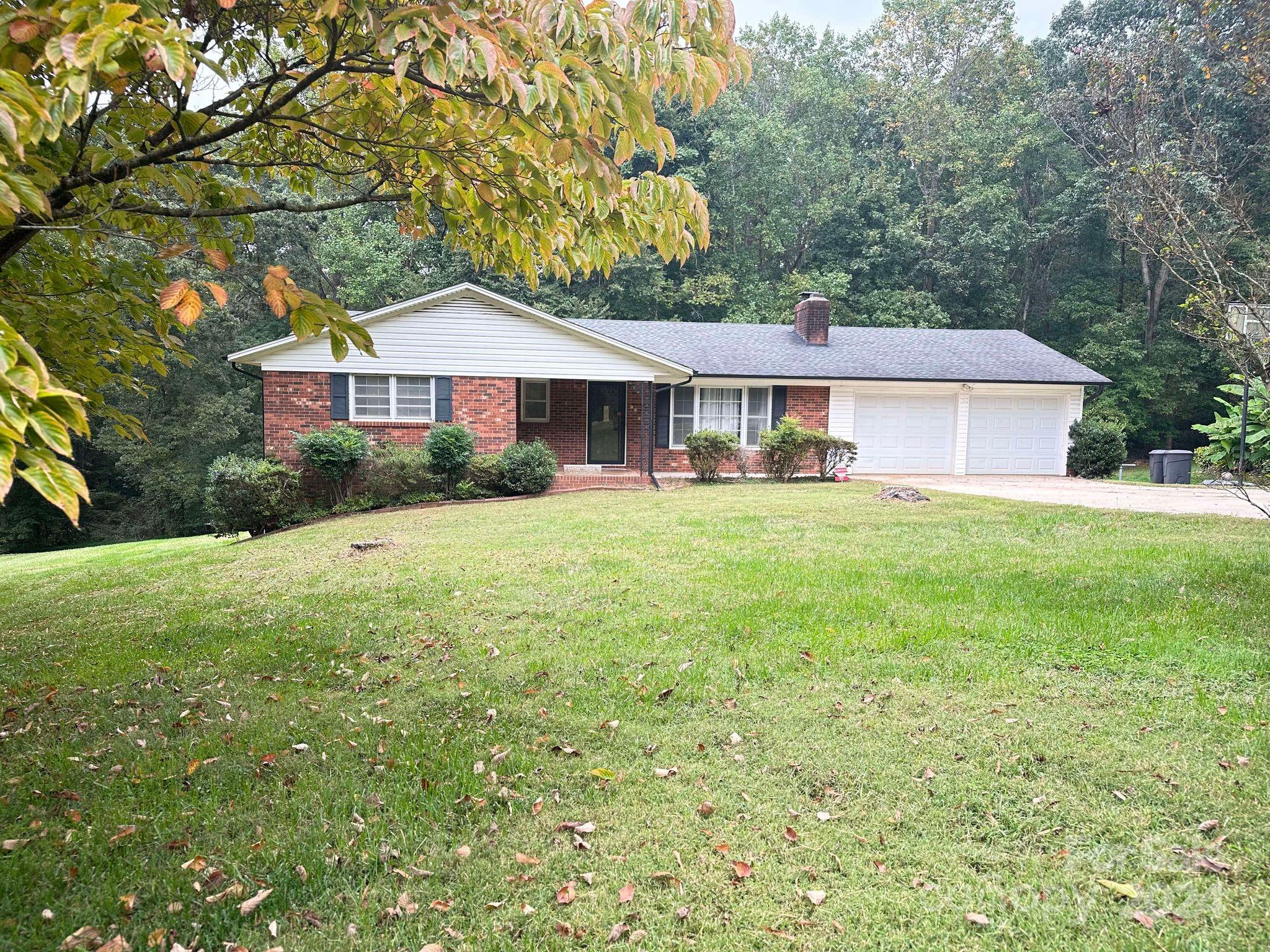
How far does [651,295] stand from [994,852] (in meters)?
28.9

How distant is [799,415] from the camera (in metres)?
19.5

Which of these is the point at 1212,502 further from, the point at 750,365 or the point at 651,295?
the point at 651,295

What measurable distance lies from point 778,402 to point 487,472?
855 centimetres

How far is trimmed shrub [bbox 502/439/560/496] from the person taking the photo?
1441 centimetres

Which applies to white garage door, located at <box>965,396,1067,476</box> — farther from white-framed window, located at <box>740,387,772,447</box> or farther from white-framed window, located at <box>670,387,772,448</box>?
white-framed window, located at <box>670,387,772,448</box>

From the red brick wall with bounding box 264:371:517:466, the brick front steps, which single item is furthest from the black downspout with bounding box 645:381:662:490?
the red brick wall with bounding box 264:371:517:466

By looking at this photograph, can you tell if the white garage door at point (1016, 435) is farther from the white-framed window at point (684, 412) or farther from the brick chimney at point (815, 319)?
the white-framed window at point (684, 412)

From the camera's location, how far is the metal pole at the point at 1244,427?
6029 millimetres

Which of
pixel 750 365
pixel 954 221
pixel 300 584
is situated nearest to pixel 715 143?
pixel 954 221

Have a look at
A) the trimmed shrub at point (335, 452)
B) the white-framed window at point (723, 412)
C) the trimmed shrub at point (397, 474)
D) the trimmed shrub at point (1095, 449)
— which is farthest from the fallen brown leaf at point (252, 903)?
the trimmed shrub at point (1095, 449)

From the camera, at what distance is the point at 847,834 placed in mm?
2805

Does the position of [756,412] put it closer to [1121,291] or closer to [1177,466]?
[1177,466]

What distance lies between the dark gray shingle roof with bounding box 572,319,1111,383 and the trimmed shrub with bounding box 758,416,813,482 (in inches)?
116

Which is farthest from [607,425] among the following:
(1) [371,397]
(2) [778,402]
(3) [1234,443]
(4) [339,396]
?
(3) [1234,443]
